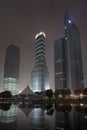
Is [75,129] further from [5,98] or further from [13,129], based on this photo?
[5,98]

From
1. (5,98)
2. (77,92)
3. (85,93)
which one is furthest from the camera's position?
(77,92)

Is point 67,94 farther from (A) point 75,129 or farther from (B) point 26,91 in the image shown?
(A) point 75,129

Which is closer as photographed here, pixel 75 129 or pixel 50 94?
pixel 75 129

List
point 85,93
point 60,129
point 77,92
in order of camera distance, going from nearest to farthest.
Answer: point 60,129
point 85,93
point 77,92

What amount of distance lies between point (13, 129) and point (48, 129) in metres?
2.76

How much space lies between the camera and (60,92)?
128 meters

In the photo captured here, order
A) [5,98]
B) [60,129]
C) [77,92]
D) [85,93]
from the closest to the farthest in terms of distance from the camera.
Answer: [60,129]
[85,93]
[5,98]
[77,92]

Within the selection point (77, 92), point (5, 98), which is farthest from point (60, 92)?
point (5, 98)

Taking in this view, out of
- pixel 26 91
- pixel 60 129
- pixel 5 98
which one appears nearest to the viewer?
pixel 60 129

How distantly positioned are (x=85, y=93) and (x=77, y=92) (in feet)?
91.2

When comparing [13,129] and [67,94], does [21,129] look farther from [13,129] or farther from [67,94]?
[67,94]

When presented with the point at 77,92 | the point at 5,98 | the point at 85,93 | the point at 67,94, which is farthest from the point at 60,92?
the point at 5,98

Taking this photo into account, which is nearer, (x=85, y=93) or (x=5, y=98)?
(x=85, y=93)

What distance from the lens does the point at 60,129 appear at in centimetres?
1213
